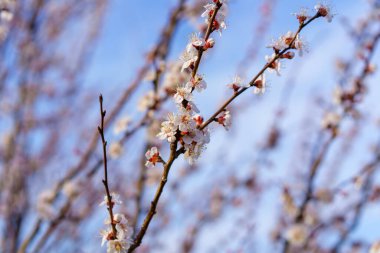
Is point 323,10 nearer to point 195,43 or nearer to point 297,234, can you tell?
point 195,43

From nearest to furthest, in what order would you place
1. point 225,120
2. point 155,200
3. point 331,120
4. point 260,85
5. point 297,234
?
point 155,200, point 225,120, point 260,85, point 331,120, point 297,234

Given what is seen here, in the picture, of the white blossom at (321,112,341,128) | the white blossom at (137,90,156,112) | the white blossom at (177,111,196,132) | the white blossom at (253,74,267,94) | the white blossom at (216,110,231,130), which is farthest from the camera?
the white blossom at (321,112,341,128)

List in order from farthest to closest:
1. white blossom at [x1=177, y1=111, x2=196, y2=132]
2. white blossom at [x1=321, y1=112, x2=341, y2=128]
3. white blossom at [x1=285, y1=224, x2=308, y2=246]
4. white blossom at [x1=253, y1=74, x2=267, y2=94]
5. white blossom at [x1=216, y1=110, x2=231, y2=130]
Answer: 1. white blossom at [x1=285, y1=224, x2=308, y2=246]
2. white blossom at [x1=321, y1=112, x2=341, y2=128]
3. white blossom at [x1=253, y1=74, x2=267, y2=94]
4. white blossom at [x1=216, y1=110, x2=231, y2=130]
5. white blossom at [x1=177, y1=111, x2=196, y2=132]

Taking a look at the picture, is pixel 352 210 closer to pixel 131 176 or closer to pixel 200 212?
pixel 200 212

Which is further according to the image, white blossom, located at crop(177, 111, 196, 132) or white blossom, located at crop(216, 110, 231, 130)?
white blossom, located at crop(216, 110, 231, 130)

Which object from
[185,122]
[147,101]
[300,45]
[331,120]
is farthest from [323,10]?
[331,120]

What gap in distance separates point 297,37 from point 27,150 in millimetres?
5271

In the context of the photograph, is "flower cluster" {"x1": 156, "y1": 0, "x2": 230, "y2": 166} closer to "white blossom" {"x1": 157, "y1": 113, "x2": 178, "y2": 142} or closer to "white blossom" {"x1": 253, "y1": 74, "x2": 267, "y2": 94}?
"white blossom" {"x1": 157, "y1": 113, "x2": 178, "y2": 142}

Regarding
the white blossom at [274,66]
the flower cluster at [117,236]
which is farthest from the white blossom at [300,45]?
the flower cluster at [117,236]

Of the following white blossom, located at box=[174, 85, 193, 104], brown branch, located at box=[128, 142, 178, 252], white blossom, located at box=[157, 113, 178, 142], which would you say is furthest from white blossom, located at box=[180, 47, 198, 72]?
brown branch, located at box=[128, 142, 178, 252]

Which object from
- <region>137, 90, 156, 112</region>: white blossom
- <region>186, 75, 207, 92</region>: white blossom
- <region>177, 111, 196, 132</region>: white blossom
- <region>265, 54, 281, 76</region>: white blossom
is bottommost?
<region>177, 111, 196, 132</region>: white blossom

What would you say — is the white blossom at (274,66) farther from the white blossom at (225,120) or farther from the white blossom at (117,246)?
the white blossom at (117,246)

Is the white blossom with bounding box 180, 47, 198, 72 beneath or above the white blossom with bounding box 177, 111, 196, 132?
above

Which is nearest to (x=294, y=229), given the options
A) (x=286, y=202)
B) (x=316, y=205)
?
(x=286, y=202)
